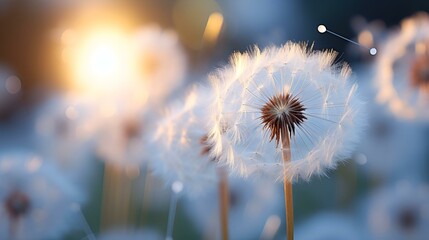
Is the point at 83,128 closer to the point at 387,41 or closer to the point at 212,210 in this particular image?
the point at 212,210

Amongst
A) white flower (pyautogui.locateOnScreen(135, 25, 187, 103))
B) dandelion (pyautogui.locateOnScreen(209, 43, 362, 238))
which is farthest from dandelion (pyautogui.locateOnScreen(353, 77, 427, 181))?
dandelion (pyautogui.locateOnScreen(209, 43, 362, 238))

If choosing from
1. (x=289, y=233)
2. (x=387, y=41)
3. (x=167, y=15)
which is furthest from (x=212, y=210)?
(x=167, y=15)

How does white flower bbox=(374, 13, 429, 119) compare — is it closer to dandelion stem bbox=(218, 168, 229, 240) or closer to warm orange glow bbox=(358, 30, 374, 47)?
warm orange glow bbox=(358, 30, 374, 47)

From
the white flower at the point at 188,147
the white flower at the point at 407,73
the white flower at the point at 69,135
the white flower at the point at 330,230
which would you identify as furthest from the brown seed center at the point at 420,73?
the white flower at the point at 69,135

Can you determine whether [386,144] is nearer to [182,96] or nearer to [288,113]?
[182,96]

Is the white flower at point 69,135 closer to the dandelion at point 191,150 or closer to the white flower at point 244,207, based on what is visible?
the white flower at point 244,207

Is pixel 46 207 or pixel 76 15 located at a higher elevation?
pixel 76 15

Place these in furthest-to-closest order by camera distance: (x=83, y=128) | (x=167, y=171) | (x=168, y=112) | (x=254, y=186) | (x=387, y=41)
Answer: (x=83, y=128), (x=254, y=186), (x=387, y=41), (x=168, y=112), (x=167, y=171)

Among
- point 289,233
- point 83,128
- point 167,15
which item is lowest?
point 289,233
